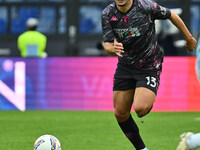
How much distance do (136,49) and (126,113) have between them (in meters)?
0.78

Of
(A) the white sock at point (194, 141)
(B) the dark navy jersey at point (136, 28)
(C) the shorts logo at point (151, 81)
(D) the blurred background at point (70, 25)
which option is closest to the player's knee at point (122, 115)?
(C) the shorts logo at point (151, 81)

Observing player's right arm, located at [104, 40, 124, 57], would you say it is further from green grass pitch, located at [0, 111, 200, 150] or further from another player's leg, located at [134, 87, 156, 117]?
green grass pitch, located at [0, 111, 200, 150]

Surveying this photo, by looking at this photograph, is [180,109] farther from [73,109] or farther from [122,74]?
[122,74]

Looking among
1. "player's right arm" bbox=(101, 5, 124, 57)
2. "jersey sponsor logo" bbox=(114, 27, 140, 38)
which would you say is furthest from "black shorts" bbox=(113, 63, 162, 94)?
"player's right arm" bbox=(101, 5, 124, 57)

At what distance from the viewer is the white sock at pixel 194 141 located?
5629mm

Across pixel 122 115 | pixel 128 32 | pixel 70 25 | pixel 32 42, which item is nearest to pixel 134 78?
pixel 122 115

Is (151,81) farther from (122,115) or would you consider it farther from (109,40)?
(109,40)

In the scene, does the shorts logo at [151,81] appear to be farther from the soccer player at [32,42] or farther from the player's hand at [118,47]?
the soccer player at [32,42]

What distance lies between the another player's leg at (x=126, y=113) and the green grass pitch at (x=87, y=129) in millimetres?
716

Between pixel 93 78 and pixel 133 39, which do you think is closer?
pixel 133 39

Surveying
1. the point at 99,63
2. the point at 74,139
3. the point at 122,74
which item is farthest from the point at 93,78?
the point at 122,74

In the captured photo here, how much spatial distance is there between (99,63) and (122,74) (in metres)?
6.44

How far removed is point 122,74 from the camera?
7.07 metres

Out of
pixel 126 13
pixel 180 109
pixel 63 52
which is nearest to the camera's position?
pixel 126 13
